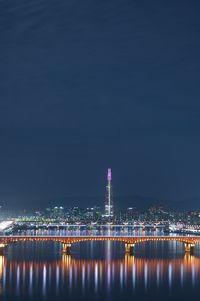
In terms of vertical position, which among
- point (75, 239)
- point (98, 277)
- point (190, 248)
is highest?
point (75, 239)

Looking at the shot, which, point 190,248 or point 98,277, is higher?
point 190,248

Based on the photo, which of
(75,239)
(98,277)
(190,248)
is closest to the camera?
(98,277)

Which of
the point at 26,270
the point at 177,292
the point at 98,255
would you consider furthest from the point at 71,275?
the point at 98,255

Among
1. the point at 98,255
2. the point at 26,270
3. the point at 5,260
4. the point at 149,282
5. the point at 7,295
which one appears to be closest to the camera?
the point at 7,295

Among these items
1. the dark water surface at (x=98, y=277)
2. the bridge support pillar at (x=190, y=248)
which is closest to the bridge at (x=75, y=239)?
the bridge support pillar at (x=190, y=248)

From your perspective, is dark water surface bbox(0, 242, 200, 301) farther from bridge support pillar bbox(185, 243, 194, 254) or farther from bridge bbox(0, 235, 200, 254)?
bridge support pillar bbox(185, 243, 194, 254)

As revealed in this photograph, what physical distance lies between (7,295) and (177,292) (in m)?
17.7

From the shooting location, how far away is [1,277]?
79438mm

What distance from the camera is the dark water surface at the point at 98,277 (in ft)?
233

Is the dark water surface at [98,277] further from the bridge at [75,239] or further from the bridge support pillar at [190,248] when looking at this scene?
the bridge support pillar at [190,248]

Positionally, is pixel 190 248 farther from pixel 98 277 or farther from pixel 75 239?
pixel 98 277

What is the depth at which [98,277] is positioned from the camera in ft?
272

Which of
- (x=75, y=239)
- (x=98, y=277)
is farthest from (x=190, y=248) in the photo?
(x=98, y=277)

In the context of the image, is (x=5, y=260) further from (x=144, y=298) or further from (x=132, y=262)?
(x=144, y=298)
